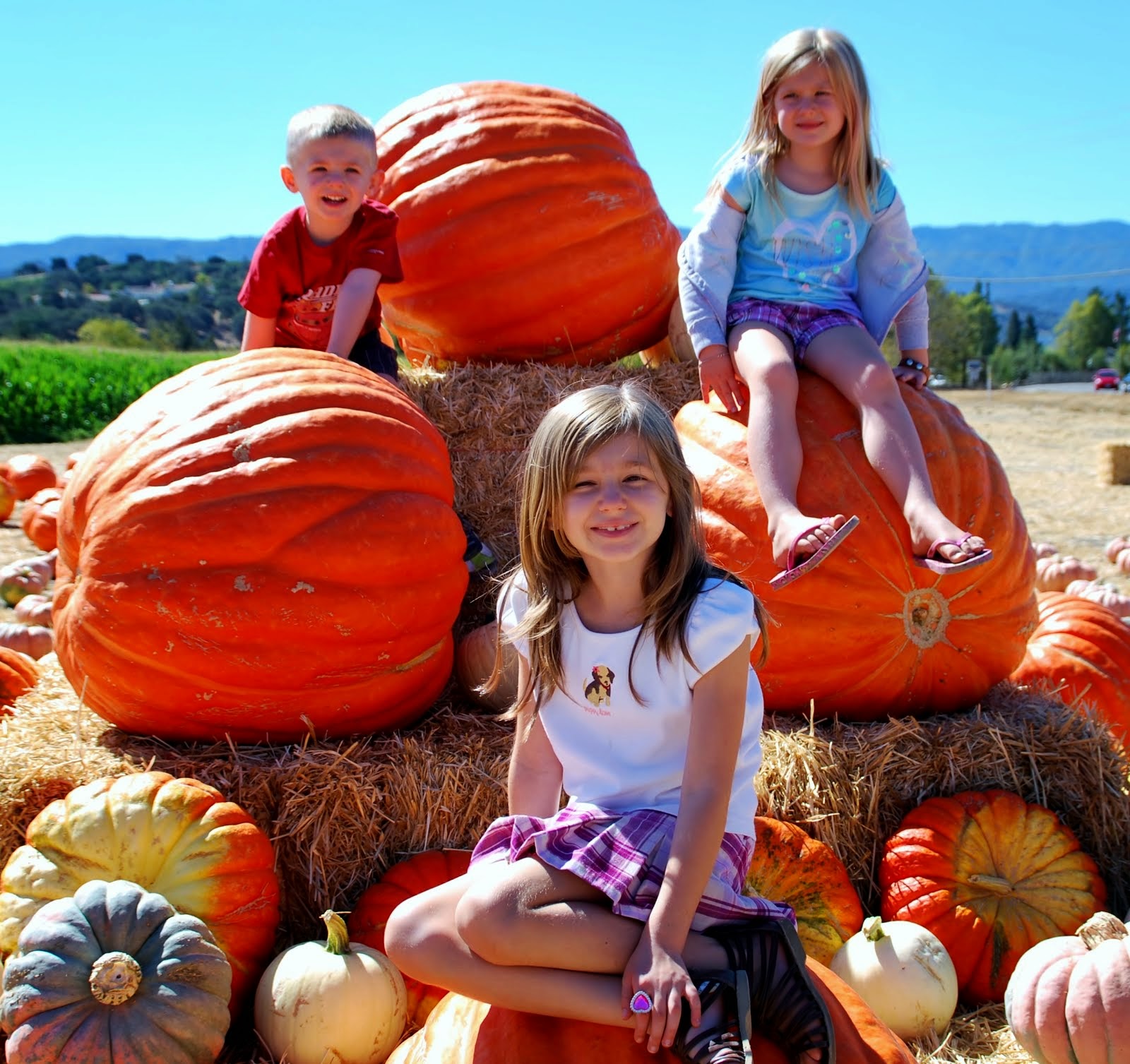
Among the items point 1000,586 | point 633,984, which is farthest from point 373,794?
point 1000,586

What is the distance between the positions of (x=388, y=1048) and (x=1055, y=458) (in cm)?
1293

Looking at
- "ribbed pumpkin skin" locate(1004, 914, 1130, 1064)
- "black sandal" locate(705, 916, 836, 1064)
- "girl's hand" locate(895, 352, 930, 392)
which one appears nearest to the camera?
"black sandal" locate(705, 916, 836, 1064)

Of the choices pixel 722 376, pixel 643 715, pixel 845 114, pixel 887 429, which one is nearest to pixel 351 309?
pixel 722 376

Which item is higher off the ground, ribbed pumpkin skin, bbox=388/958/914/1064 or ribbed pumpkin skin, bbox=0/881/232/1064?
ribbed pumpkin skin, bbox=388/958/914/1064

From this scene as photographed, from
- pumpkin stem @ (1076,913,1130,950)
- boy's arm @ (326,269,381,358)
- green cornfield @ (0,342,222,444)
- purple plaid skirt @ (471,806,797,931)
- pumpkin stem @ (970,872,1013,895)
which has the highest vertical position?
boy's arm @ (326,269,381,358)

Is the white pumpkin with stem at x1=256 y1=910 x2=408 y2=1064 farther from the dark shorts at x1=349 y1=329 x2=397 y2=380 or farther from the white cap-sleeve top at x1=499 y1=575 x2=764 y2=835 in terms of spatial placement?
the dark shorts at x1=349 y1=329 x2=397 y2=380

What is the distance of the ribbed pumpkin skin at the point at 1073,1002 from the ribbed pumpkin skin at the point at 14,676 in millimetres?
3034

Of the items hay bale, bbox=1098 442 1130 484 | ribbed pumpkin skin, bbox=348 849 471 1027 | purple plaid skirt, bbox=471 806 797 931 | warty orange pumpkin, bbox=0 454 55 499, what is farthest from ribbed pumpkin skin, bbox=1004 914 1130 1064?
hay bale, bbox=1098 442 1130 484

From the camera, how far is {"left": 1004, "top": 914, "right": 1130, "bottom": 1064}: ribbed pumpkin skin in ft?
7.36

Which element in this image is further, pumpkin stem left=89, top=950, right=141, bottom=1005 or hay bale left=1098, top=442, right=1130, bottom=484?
hay bale left=1098, top=442, right=1130, bottom=484

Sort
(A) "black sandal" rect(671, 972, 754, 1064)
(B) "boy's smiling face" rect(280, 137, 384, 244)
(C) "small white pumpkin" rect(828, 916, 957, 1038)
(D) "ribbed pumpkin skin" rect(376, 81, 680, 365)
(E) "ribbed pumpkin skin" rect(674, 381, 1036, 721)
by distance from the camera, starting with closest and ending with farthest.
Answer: (A) "black sandal" rect(671, 972, 754, 1064) < (C) "small white pumpkin" rect(828, 916, 957, 1038) < (E) "ribbed pumpkin skin" rect(674, 381, 1036, 721) < (B) "boy's smiling face" rect(280, 137, 384, 244) < (D) "ribbed pumpkin skin" rect(376, 81, 680, 365)

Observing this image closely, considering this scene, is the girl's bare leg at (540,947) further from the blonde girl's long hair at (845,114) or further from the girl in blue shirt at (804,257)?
the blonde girl's long hair at (845,114)

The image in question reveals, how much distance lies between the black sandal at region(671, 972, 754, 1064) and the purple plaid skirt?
141mm

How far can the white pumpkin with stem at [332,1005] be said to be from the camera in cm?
243
